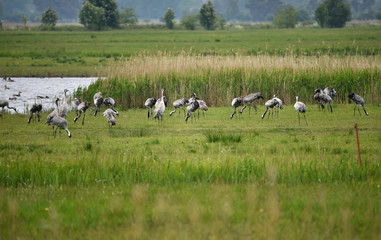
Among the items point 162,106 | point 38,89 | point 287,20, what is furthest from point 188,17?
point 162,106

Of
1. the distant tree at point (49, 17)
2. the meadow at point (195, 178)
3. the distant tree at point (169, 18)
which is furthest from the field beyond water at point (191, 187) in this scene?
the distant tree at point (49, 17)

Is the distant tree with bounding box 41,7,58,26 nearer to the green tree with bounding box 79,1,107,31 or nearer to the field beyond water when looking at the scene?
the green tree with bounding box 79,1,107,31

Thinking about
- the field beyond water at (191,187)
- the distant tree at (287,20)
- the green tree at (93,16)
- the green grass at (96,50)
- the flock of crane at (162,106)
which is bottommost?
the field beyond water at (191,187)

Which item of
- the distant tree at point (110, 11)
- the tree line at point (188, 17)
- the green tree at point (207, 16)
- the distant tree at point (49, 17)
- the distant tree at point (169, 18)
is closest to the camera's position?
the tree line at point (188, 17)

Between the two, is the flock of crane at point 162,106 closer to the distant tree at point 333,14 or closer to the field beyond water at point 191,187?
the field beyond water at point 191,187

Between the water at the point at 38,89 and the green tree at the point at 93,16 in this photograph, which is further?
the green tree at the point at 93,16

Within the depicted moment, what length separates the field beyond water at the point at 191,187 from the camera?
8492 millimetres

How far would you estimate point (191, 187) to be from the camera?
35.3 ft

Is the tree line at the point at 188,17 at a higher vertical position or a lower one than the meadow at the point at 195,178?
higher

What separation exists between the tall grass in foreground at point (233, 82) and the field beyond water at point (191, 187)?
8724 millimetres

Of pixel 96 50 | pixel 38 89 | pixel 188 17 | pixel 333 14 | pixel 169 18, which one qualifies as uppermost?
pixel 333 14

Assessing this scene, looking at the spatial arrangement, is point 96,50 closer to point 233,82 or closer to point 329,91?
point 233,82

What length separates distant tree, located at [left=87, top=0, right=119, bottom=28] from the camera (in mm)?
124188

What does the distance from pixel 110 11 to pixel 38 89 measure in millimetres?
89401
